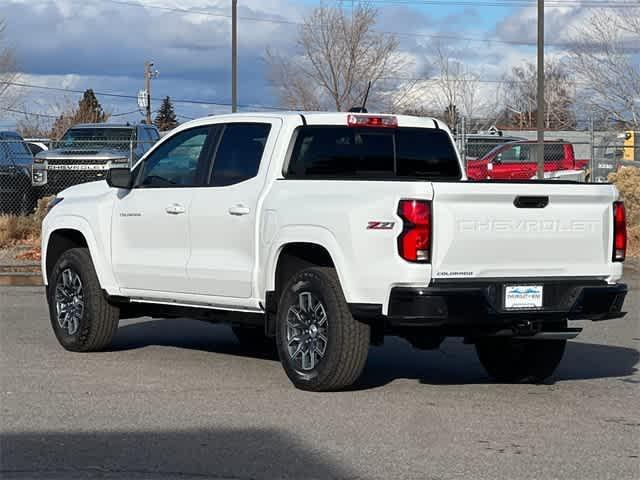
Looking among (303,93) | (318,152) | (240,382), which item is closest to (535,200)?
(318,152)

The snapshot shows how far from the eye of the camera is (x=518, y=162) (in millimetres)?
34000

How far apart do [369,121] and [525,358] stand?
217 centimetres

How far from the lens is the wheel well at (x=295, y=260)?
29.2 feet

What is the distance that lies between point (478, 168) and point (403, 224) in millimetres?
25947

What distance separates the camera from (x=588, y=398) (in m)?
8.87

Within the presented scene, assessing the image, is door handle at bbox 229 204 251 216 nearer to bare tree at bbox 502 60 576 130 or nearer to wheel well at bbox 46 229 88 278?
wheel well at bbox 46 229 88 278

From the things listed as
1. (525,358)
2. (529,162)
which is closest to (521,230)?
(525,358)

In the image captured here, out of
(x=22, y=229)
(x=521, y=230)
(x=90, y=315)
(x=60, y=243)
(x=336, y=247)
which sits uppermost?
(x=521, y=230)

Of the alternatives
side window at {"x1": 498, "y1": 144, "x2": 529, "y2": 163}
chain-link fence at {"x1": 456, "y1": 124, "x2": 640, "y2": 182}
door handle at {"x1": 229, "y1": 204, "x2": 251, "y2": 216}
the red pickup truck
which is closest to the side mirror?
door handle at {"x1": 229, "y1": 204, "x2": 251, "y2": 216}

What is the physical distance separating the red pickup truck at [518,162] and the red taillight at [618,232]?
23448mm

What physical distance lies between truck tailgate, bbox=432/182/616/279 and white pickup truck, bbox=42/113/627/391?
11mm

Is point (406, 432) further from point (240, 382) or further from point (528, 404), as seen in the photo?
point (240, 382)

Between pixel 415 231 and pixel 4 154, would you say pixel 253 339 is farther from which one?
pixel 4 154

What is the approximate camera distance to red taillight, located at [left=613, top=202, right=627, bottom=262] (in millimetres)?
8852
